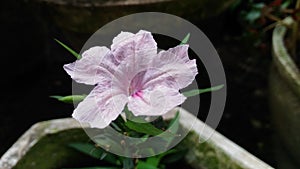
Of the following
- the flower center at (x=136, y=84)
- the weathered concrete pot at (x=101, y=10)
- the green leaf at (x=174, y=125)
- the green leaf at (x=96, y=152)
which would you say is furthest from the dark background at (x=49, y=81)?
the flower center at (x=136, y=84)

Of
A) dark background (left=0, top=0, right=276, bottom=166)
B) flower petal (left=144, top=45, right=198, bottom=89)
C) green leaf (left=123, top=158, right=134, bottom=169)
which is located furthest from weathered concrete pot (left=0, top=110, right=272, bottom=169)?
dark background (left=0, top=0, right=276, bottom=166)

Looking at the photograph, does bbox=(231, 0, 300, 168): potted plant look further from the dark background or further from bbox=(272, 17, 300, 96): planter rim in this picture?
the dark background

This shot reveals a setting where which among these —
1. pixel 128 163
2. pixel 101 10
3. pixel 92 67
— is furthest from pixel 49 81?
pixel 92 67

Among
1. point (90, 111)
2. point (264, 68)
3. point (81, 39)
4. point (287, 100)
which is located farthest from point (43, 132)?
point (264, 68)

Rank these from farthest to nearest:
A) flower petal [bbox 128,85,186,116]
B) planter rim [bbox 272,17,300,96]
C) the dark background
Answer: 1. the dark background
2. planter rim [bbox 272,17,300,96]
3. flower petal [bbox 128,85,186,116]

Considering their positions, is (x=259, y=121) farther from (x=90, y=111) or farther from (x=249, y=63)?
(x=90, y=111)

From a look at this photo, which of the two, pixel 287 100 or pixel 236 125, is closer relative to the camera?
pixel 287 100
